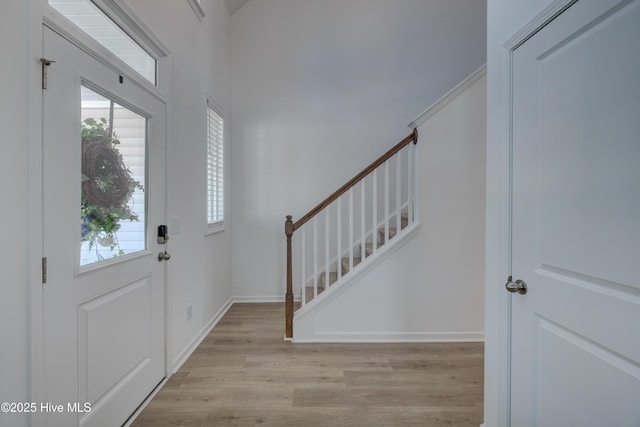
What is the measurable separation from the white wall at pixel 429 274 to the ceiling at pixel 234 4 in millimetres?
2908

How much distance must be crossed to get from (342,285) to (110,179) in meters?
1.96

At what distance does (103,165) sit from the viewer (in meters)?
1.56

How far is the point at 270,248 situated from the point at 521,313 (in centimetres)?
304

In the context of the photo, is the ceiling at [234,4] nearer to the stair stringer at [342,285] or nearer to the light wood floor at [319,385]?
the stair stringer at [342,285]

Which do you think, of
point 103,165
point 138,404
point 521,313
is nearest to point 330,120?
point 103,165

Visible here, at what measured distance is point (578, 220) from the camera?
1045 mm

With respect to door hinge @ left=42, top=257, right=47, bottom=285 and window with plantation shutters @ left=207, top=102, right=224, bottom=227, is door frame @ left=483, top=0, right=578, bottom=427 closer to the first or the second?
door hinge @ left=42, top=257, right=47, bottom=285

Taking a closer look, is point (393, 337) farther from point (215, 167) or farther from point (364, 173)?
point (215, 167)

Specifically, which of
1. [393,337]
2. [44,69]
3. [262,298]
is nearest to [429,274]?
[393,337]

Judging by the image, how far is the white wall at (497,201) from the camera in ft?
4.58

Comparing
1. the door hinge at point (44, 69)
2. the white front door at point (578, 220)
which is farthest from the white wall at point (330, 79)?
the door hinge at point (44, 69)

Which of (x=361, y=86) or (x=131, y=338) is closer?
(x=131, y=338)

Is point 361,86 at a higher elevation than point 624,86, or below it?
higher

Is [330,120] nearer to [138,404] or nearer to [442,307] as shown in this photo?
[442,307]
